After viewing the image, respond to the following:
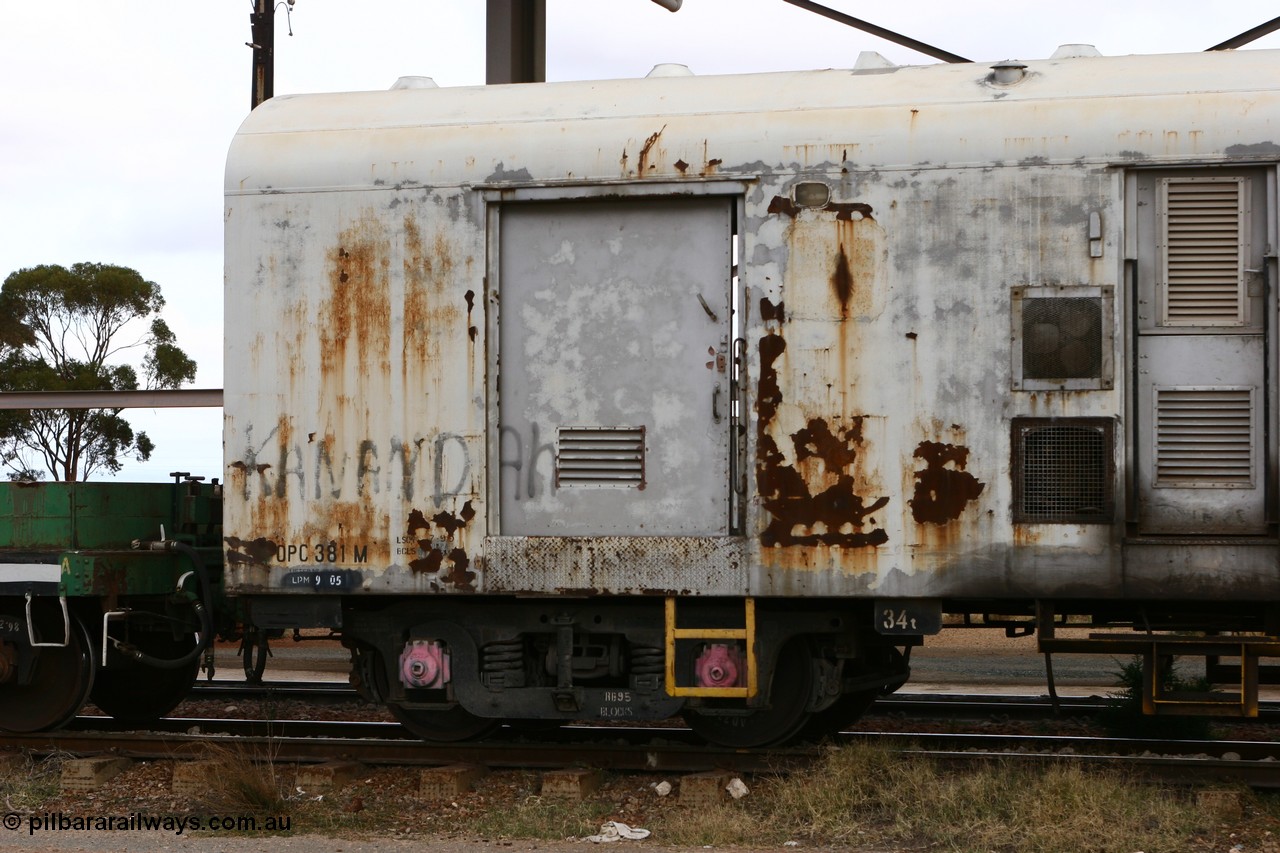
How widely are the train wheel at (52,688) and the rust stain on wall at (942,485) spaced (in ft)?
16.4

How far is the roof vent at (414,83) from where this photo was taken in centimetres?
766

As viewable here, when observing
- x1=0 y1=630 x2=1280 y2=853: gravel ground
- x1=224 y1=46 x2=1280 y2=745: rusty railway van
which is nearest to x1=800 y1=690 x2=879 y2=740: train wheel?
x1=224 y1=46 x2=1280 y2=745: rusty railway van

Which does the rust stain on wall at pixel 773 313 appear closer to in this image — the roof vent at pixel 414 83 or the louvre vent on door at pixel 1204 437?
the louvre vent on door at pixel 1204 437

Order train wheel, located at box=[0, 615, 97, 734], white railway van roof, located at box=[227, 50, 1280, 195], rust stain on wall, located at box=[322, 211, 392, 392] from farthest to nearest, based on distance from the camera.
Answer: train wheel, located at box=[0, 615, 97, 734]
rust stain on wall, located at box=[322, 211, 392, 392]
white railway van roof, located at box=[227, 50, 1280, 195]

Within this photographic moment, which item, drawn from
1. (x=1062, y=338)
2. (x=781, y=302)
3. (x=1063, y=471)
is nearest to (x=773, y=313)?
(x=781, y=302)

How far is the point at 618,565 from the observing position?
685cm

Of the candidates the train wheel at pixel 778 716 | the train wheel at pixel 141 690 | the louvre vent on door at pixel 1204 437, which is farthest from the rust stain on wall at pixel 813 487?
the train wheel at pixel 141 690

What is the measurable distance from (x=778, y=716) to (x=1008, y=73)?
12.1 feet

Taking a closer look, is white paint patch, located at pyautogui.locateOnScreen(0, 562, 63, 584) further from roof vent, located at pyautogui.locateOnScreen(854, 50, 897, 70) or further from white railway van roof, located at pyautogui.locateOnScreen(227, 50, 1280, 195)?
roof vent, located at pyautogui.locateOnScreen(854, 50, 897, 70)

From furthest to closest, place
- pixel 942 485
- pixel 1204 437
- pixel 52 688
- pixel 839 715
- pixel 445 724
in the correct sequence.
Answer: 1. pixel 52 688
2. pixel 839 715
3. pixel 445 724
4. pixel 942 485
5. pixel 1204 437

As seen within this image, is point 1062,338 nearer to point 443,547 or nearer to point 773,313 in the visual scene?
point 773,313

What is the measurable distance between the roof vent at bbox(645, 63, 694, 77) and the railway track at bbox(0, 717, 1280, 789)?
3.78m

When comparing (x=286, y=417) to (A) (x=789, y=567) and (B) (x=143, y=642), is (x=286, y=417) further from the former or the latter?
(A) (x=789, y=567)

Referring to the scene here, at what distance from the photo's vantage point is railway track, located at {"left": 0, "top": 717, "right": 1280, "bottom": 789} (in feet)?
23.1
